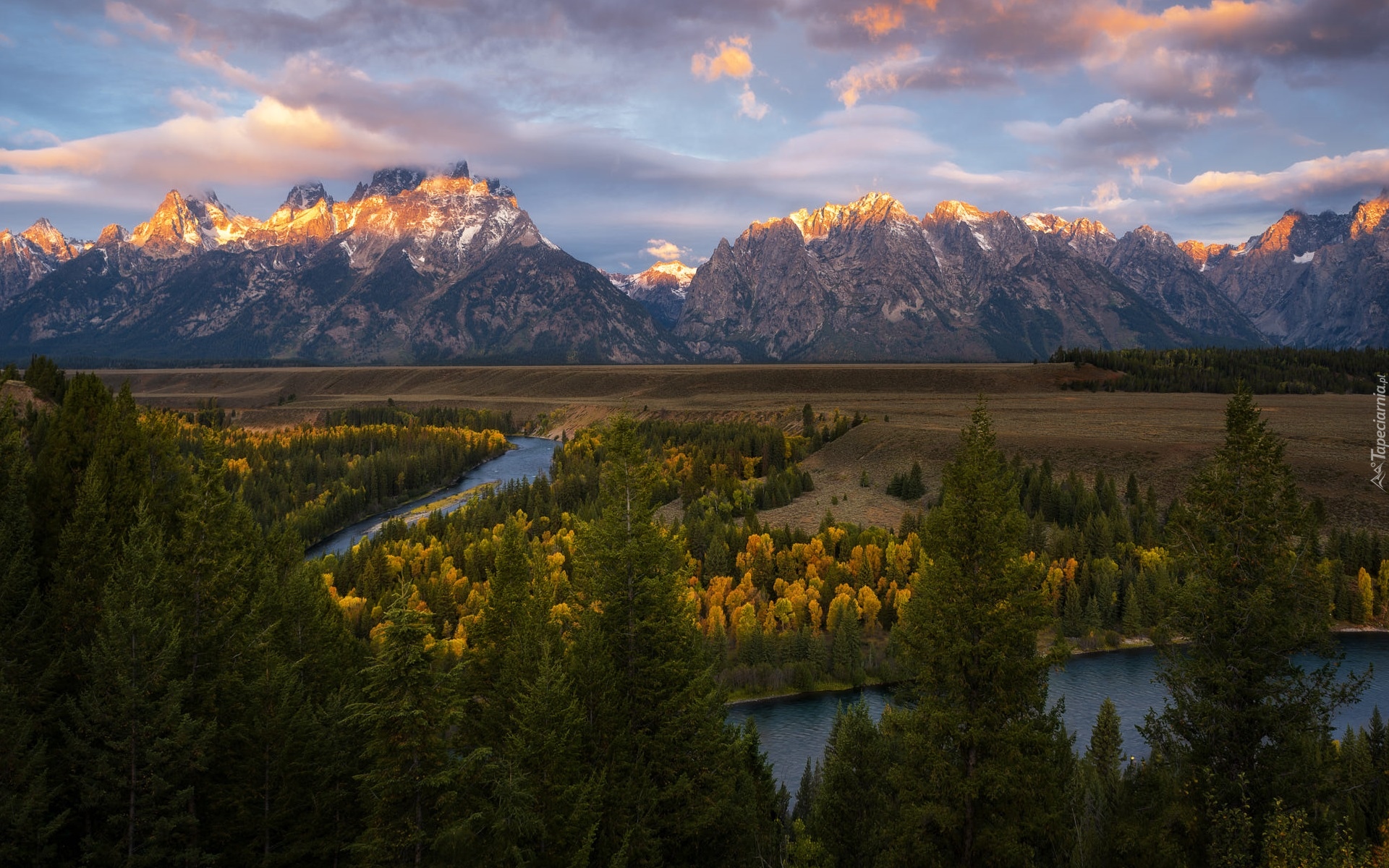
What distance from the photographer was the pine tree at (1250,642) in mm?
23906

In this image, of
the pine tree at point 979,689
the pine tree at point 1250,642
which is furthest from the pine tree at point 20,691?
the pine tree at point 1250,642

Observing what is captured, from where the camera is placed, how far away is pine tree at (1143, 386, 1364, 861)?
23.9 meters

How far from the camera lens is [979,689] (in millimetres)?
24828

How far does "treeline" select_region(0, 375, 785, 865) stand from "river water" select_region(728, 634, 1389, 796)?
28690 millimetres

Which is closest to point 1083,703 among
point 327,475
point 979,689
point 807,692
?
point 807,692

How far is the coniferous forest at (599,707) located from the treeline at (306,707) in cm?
13

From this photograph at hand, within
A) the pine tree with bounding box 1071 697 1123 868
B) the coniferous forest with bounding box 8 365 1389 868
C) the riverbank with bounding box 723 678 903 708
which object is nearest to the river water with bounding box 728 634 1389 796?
the riverbank with bounding box 723 678 903 708

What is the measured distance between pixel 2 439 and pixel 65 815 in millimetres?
17852

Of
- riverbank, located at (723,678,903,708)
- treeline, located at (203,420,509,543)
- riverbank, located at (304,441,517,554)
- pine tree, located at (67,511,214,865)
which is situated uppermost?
pine tree, located at (67,511,214,865)

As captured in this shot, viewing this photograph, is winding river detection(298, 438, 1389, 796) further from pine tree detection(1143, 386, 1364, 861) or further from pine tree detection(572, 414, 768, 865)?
pine tree detection(1143, 386, 1364, 861)

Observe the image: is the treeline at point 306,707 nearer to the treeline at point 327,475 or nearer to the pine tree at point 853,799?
the pine tree at point 853,799

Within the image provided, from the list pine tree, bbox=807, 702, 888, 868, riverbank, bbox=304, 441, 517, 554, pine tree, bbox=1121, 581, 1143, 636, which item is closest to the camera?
pine tree, bbox=807, 702, 888, 868

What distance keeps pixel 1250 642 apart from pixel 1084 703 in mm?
50884

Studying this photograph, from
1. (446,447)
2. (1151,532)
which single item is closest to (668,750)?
(1151,532)
